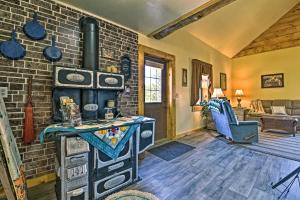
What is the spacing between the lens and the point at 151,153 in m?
3.25

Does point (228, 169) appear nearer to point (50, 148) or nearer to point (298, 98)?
point (50, 148)

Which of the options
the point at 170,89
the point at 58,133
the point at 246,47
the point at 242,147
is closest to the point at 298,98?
the point at 246,47

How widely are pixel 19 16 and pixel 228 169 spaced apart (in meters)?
3.43

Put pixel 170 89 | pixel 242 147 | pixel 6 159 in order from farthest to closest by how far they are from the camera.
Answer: pixel 170 89 < pixel 242 147 < pixel 6 159

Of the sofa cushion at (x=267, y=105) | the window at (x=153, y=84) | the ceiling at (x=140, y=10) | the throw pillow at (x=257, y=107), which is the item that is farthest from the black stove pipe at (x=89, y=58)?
the sofa cushion at (x=267, y=105)

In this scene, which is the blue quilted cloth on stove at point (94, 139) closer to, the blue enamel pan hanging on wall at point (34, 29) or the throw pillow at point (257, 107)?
the blue enamel pan hanging on wall at point (34, 29)

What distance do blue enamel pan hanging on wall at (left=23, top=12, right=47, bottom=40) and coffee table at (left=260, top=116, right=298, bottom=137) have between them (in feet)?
18.8

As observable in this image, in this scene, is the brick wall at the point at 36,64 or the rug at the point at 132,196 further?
the brick wall at the point at 36,64

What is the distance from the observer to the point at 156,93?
4.09 metres

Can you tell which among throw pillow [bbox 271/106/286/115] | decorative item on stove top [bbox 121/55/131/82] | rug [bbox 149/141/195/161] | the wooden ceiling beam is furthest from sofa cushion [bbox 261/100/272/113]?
decorative item on stove top [bbox 121/55/131/82]

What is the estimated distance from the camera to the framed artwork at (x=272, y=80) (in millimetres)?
5984

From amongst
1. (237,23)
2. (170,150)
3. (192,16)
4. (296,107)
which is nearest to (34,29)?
(192,16)

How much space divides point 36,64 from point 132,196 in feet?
6.41

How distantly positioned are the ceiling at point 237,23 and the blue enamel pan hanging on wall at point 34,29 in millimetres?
3432
